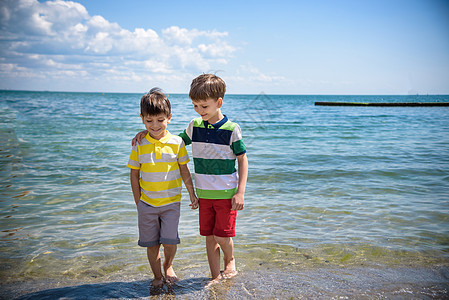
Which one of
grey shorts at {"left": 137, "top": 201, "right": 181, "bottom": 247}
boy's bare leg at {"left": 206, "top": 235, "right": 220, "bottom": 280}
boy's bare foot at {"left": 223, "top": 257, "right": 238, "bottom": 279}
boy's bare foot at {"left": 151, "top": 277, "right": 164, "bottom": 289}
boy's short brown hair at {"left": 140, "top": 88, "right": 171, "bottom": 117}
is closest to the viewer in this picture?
boy's short brown hair at {"left": 140, "top": 88, "right": 171, "bottom": 117}

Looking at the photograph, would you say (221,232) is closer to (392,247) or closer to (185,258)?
(185,258)

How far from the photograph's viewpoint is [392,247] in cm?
390

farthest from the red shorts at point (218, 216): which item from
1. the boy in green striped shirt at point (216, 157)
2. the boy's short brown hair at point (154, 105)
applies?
the boy's short brown hair at point (154, 105)

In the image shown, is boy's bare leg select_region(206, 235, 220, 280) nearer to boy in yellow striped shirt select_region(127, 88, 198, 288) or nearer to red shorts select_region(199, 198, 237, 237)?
red shorts select_region(199, 198, 237, 237)

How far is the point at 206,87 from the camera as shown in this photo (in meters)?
2.74

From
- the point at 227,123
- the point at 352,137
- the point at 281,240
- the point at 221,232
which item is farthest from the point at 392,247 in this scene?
the point at 352,137

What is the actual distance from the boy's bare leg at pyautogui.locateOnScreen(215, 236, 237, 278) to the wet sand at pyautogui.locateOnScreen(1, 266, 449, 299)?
0.08m

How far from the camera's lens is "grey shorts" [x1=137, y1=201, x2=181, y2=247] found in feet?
9.31

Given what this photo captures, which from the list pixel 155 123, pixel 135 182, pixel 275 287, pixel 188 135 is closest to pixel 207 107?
pixel 188 135

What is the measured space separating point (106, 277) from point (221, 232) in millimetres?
1241

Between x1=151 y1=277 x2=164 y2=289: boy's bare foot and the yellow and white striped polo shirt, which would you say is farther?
x1=151 y1=277 x2=164 y2=289: boy's bare foot

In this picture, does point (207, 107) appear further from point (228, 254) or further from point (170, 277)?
point (170, 277)

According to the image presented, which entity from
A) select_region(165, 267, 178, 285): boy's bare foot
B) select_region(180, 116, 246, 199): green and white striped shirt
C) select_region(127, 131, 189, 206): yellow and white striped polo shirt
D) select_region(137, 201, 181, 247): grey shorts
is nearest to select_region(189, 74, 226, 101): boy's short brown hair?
select_region(180, 116, 246, 199): green and white striped shirt

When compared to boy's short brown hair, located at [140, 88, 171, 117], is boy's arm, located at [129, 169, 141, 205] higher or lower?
lower
